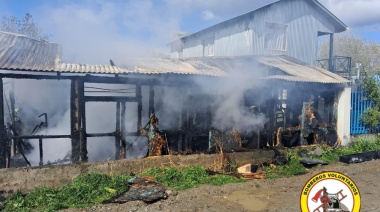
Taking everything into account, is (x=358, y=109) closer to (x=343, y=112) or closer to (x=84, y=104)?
(x=343, y=112)

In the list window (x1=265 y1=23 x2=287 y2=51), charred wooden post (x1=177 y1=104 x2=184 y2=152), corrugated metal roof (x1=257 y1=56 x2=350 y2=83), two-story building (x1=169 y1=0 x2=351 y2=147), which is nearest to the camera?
charred wooden post (x1=177 y1=104 x2=184 y2=152)

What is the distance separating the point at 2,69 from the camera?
6828 mm

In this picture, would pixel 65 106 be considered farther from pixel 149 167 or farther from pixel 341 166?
pixel 341 166

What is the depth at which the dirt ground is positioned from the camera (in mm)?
6426

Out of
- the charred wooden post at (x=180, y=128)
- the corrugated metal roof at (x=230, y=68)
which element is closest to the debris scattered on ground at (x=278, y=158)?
the corrugated metal roof at (x=230, y=68)

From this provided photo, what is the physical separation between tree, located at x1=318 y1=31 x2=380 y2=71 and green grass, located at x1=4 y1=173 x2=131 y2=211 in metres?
36.2

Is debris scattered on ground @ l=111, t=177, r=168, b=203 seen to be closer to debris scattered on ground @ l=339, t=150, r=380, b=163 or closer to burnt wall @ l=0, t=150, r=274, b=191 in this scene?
burnt wall @ l=0, t=150, r=274, b=191

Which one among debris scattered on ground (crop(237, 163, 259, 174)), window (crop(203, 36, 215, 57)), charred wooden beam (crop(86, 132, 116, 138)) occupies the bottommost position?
debris scattered on ground (crop(237, 163, 259, 174))

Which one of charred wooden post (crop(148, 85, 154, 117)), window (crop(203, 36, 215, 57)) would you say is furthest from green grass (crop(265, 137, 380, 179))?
window (crop(203, 36, 215, 57))

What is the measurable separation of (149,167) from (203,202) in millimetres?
2398

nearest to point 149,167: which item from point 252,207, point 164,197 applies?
point 164,197

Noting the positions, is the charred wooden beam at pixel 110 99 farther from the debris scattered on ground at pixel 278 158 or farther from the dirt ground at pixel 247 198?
the debris scattered on ground at pixel 278 158

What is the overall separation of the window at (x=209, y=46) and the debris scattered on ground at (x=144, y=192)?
45.4 ft

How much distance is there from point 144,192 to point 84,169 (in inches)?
78.5
